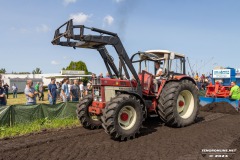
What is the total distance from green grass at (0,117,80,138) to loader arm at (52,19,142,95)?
2598 millimetres

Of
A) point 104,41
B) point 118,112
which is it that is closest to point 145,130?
point 118,112

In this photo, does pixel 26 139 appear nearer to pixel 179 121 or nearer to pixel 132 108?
pixel 132 108

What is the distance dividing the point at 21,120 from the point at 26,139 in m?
2.08

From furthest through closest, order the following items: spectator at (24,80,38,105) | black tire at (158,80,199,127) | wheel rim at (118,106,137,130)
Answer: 1. spectator at (24,80,38,105)
2. black tire at (158,80,199,127)
3. wheel rim at (118,106,137,130)

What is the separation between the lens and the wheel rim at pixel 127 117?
21.6 ft

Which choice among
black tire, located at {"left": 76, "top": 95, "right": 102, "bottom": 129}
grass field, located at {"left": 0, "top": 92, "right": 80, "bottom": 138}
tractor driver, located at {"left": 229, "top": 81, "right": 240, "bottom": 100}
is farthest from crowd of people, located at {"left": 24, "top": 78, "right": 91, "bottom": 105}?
tractor driver, located at {"left": 229, "top": 81, "right": 240, "bottom": 100}

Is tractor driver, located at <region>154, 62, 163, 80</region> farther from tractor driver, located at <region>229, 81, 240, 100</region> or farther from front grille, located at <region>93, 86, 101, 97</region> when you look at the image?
tractor driver, located at <region>229, 81, 240, 100</region>

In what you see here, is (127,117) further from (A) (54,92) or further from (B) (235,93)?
(B) (235,93)

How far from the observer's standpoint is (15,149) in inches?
231

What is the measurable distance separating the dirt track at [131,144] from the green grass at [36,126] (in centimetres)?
68

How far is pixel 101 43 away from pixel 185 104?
373 centimetres

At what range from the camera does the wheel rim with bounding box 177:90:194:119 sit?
27.5 ft

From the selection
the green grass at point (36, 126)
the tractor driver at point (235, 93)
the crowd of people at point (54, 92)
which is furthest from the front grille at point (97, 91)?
the tractor driver at point (235, 93)

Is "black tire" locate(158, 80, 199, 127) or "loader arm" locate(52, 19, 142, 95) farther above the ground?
"loader arm" locate(52, 19, 142, 95)
